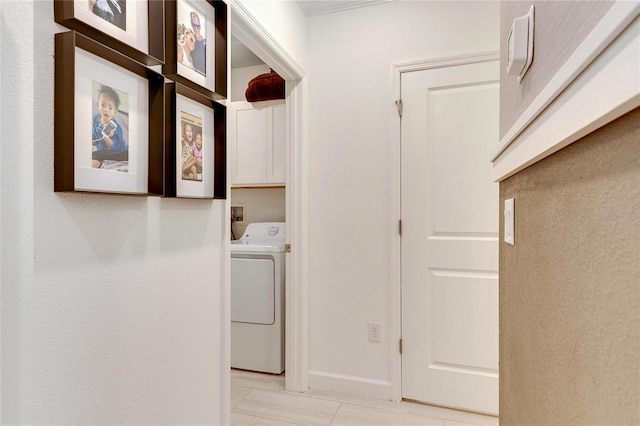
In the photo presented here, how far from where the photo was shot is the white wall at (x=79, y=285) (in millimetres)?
776

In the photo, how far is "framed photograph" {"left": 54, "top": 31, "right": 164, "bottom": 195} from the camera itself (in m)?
0.83

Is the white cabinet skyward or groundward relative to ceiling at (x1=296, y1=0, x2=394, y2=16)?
groundward

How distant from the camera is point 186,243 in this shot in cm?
128

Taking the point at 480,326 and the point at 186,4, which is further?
the point at 480,326

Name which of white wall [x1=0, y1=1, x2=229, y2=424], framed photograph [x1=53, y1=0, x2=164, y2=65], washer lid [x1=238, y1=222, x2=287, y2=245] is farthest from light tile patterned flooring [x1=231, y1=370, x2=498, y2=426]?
framed photograph [x1=53, y1=0, x2=164, y2=65]

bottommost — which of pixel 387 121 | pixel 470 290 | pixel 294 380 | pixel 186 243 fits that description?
pixel 294 380

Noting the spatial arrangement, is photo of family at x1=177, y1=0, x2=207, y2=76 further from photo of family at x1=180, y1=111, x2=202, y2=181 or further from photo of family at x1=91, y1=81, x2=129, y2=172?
photo of family at x1=91, y1=81, x2=129, y2=172

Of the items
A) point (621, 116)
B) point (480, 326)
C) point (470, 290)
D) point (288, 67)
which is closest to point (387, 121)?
point (288, 67)

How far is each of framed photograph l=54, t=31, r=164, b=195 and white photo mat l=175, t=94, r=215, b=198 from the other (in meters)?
0.10

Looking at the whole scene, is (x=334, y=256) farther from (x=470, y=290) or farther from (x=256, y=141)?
(x=256, y=141)

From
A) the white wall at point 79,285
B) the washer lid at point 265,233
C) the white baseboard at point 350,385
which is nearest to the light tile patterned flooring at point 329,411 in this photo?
the white baseboard at point 350,385

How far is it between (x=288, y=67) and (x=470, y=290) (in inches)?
64.8

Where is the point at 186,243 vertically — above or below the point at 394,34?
below

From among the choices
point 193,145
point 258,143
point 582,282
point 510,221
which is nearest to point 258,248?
point 258,143
